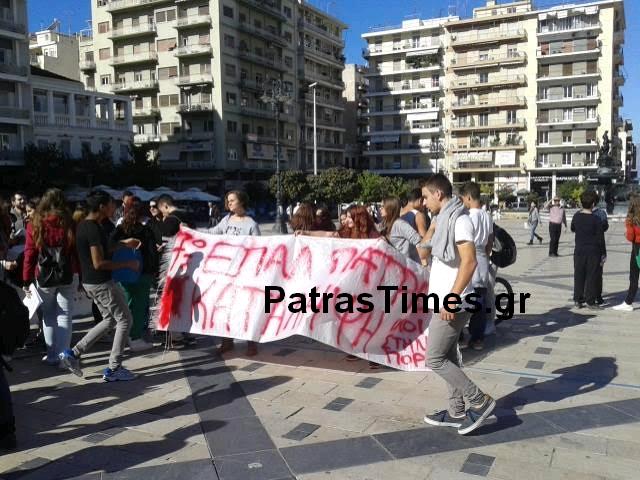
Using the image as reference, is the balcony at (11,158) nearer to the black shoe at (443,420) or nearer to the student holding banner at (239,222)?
the student holding banner at (239,222)

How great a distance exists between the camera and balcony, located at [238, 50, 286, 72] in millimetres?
57241

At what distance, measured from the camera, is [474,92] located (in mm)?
70562

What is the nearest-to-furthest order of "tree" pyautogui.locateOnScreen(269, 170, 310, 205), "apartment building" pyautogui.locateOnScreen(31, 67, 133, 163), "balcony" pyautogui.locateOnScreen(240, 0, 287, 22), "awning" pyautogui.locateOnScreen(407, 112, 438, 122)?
"apartment building" pyautogui.locateOnScreen(31, 67, 133, 163), "tree" pyautogui.locateOnScreen(269, 170, 310, 205), "balcony" pyautogui.locateOnScreen(240, 0, 287, 22), "awning" pyautogui.locateOnScreen(407, 112, 438, 122)

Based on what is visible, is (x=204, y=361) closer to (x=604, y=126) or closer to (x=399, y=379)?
(x=399, y=379)

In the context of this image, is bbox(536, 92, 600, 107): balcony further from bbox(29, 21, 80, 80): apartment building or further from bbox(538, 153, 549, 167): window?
bbox(29, 21, 80, 80): apartment building

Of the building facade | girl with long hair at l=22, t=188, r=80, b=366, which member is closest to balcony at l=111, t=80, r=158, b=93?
the building facade

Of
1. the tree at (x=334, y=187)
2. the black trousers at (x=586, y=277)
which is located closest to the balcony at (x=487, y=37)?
the tree at (x=334, y=187)

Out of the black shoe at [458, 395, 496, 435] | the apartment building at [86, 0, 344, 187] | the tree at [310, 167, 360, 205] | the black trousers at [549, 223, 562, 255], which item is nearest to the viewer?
the black shoe at [458, 395, 496, 435]

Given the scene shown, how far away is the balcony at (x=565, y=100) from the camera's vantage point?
211 ft

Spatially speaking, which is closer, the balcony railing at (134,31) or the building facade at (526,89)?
the balcony railing at (134,31)

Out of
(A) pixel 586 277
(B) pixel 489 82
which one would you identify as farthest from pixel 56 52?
(A) pixel 586 277

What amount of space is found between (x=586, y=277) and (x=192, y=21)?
52.7 metres

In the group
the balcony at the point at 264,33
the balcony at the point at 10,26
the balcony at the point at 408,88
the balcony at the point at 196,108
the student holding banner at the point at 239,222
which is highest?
the balcony at the point at 264,33

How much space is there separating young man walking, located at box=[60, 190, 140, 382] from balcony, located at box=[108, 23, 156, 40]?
187ft
